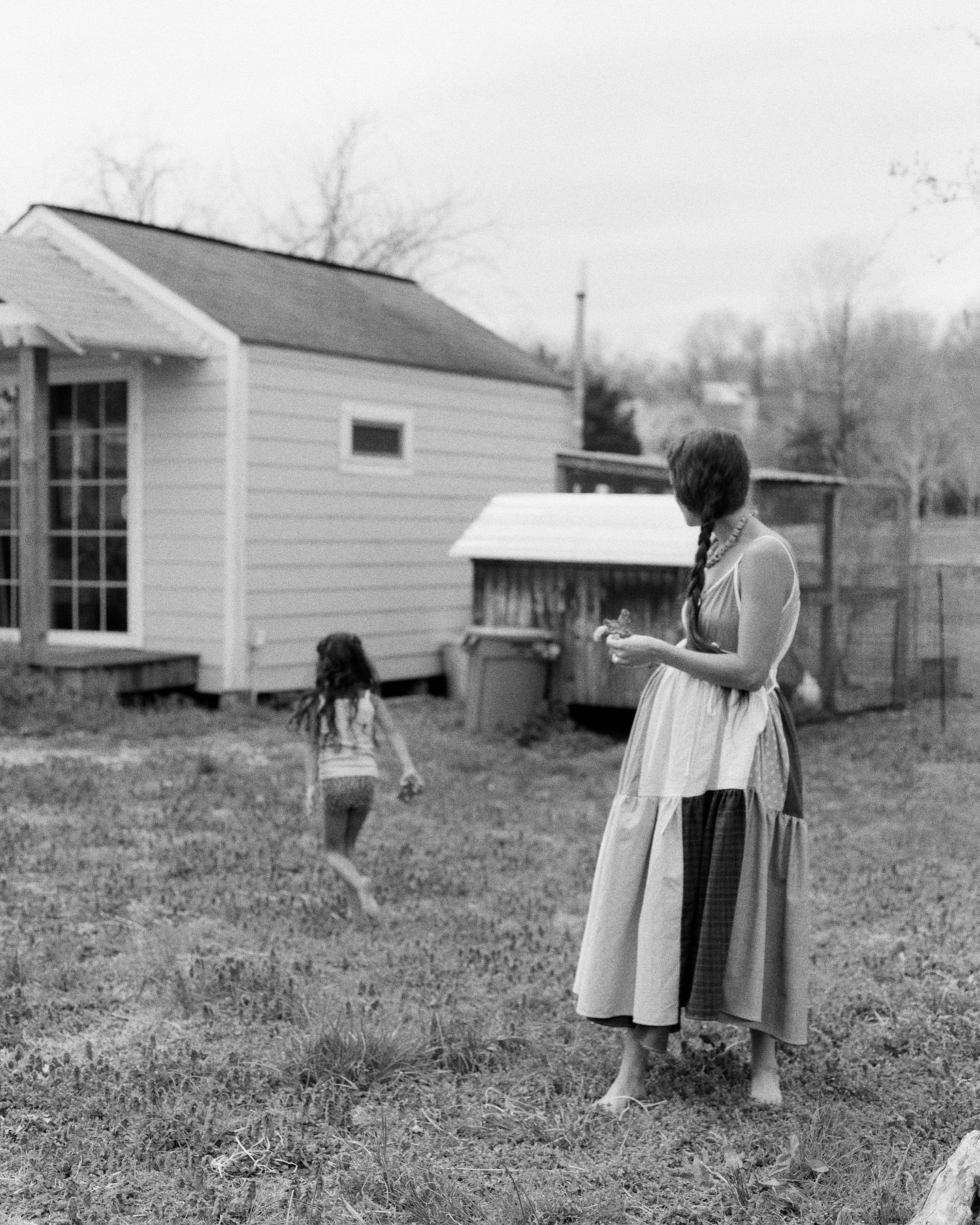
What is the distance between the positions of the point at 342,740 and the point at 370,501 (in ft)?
23.5

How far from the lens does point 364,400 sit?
43.0 feet

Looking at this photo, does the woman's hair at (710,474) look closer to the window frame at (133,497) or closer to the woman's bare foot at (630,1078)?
the woman's bare foot at (630,1078)

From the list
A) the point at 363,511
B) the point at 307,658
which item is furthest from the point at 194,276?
the point at 307,658

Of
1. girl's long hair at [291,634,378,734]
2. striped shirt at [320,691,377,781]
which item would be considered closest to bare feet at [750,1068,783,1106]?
striped shirt at [320,691,377,781]

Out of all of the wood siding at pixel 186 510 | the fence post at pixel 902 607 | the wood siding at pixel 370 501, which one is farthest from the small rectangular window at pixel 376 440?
the fence post at pixel 902 607

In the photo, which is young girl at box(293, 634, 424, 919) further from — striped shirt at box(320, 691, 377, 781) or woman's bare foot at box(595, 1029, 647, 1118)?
woman's bare foot at box(595, 1029, 647, 1118)

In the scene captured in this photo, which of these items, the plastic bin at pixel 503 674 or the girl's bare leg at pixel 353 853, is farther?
the plastic bin at pixel 503 674

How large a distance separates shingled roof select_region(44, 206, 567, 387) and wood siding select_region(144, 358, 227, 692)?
2.05ft

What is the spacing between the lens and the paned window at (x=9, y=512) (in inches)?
514

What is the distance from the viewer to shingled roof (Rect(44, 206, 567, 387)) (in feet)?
40.7

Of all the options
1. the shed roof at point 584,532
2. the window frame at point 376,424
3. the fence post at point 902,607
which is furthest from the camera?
the window frame at point 376,424

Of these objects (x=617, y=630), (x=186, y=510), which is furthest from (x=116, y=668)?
(x=617, y=630)

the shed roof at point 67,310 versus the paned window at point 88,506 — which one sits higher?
the shed roof at point 67,310

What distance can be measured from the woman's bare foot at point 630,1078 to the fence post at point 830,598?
8.04 m
